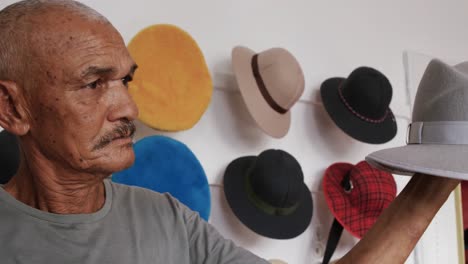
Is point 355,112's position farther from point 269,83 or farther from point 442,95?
point 442,95

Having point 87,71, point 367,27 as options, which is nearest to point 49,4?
point 87,71

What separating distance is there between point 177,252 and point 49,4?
1.40 ft

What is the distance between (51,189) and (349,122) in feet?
3.34

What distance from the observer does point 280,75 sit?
4.51 ft

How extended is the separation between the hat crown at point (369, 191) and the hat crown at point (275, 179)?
0.89 ft

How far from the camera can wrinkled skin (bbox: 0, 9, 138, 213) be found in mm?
740

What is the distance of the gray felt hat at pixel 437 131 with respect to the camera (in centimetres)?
70

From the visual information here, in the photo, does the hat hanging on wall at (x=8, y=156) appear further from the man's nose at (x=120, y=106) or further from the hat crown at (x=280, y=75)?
the hat crown at (x=280, y=75)

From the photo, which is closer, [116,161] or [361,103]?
[116,161]

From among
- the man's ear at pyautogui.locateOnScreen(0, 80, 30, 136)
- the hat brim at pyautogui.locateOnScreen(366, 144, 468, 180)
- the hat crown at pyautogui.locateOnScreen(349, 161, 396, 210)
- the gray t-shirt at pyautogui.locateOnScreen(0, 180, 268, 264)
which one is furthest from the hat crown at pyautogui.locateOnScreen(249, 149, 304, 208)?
the man's ear at pyautogui.locateOnScreen(0, 80, 30, 136)

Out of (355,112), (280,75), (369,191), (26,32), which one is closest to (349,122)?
(355,112)

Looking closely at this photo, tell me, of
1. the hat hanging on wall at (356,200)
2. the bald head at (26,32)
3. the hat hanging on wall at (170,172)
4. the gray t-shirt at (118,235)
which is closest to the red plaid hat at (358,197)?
the hat hanging on wall at (356,200)

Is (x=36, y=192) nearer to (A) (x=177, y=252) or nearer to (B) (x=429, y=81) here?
(A) (x=177, y=252)

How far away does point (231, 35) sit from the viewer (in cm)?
150
